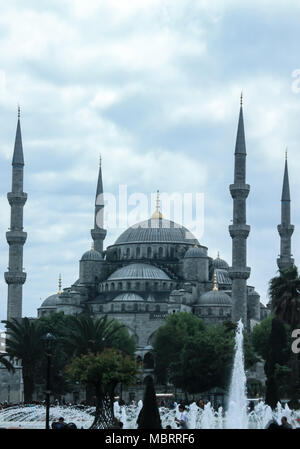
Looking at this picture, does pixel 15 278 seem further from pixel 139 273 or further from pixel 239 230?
pixel 139 273

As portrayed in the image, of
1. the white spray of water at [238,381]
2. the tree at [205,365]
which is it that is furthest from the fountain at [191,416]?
the tree at [205,365]

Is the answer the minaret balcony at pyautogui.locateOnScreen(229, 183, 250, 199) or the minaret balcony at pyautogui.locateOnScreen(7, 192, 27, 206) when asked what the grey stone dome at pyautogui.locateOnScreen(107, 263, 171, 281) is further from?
the minaret balcony at pyautogui.locateOnScreen(229, 183, 250, 199)

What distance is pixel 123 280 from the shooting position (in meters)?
107

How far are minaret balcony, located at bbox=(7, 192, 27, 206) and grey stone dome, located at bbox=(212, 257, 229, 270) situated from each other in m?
33.3

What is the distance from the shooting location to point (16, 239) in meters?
88.1

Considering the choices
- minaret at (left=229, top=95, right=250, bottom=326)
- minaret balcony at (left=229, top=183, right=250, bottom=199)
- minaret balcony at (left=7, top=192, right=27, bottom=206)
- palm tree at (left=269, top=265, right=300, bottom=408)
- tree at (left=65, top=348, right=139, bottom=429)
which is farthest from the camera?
minaret balcony at (left=7, top=192, right=27, bottom=206)

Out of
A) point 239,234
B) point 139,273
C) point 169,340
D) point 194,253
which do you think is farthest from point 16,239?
point 194,253

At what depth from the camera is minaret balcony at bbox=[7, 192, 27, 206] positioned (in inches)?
3467

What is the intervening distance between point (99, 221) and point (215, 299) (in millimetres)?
17014

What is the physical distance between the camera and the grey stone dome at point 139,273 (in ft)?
351

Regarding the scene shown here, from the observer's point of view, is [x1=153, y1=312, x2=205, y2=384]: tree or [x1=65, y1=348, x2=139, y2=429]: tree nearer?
[x1=65, y1=348, x2=139, y2=429]: tree

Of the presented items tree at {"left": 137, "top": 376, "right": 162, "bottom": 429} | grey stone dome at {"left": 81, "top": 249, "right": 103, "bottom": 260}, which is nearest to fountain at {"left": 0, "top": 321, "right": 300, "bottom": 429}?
tree at {"left": 137, "top": 376, "right": 162, "bottom": 429}
